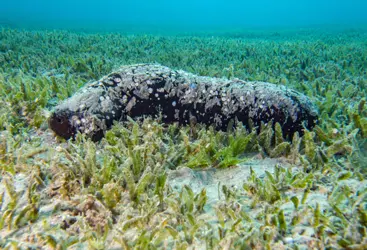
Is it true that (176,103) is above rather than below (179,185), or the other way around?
above

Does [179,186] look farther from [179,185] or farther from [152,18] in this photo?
[152,18]

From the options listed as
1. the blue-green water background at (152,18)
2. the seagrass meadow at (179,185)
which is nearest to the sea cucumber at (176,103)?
the seagrass meadow at (179,185)

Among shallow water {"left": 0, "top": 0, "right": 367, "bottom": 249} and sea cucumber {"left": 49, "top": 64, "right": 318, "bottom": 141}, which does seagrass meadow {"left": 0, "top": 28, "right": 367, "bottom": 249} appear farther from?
sea cucumber {"left": 49, "top": 64, "right": 318, "bottom": 141}

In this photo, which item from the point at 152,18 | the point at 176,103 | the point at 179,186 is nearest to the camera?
the point at 179,186

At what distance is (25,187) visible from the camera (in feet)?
8.06

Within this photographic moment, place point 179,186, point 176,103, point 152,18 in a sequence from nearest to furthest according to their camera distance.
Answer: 1. point 179,186
2. point 176,103
3. point 152,18

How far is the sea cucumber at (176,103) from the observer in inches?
130

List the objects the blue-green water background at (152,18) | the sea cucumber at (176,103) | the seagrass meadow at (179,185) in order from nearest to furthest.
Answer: the seagrass meadow at (179,185)
the sea cucumber at (176,103)
the blue-green water background at (152,18)

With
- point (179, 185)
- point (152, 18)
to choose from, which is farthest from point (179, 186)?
point (152, 18)

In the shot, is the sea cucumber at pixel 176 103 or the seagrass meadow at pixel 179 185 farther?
the sea cucumber at pixel 176 103

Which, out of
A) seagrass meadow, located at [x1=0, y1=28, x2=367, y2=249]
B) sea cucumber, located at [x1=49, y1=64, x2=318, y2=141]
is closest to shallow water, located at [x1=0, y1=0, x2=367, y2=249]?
seagrass meadow, located at [x1=0, y1=28, x2=367, y2=249]

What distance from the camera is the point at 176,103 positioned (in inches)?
144

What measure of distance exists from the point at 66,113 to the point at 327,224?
2.98m

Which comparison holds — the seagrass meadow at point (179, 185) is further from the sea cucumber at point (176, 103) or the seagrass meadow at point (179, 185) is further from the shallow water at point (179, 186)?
the sea cucumber at point (176, 103)
